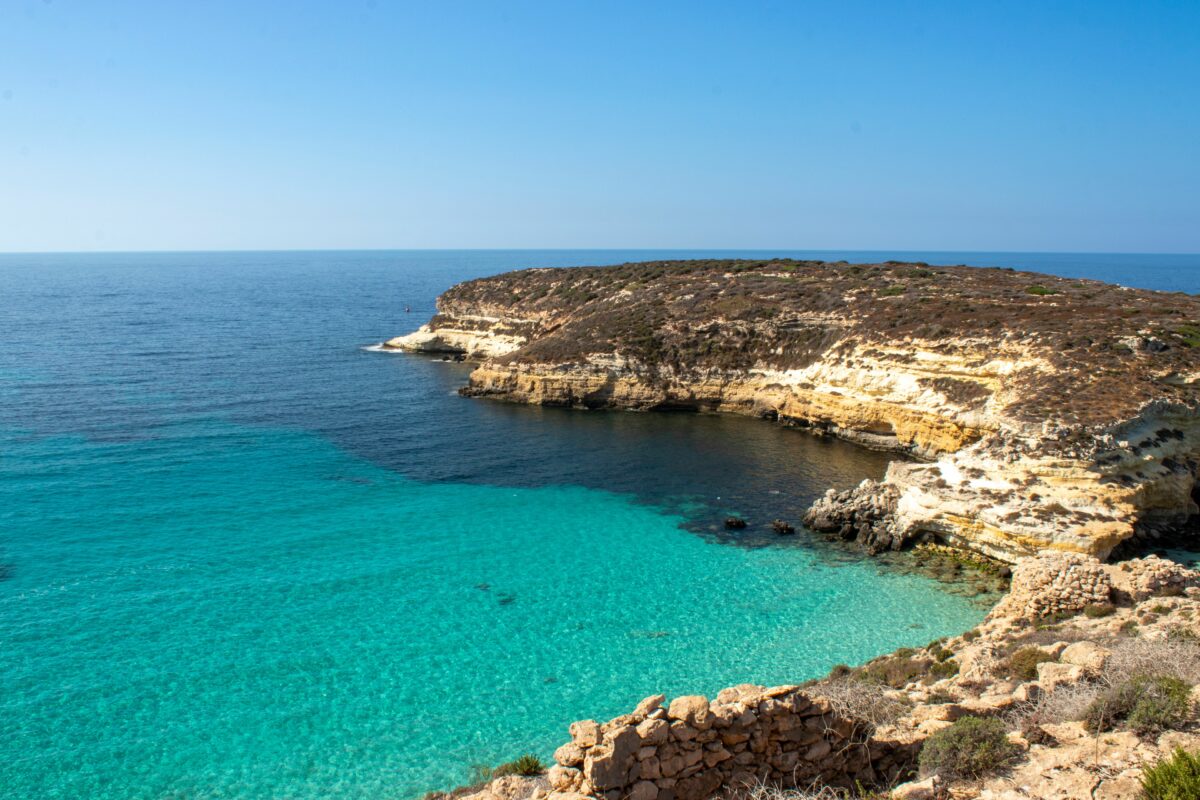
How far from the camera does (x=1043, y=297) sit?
51.9 meters

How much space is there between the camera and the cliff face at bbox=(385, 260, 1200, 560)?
29641mm

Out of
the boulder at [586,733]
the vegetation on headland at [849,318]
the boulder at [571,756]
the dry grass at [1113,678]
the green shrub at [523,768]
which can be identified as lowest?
the green shrub at [523,768]

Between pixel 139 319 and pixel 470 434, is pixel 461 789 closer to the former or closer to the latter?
pixel 470 434

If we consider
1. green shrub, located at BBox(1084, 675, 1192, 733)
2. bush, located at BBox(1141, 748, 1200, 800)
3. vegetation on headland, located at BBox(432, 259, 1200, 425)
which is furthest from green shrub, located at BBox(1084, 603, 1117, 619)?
vegetation on headland, located at BBox(432, 259, 1200, 425)

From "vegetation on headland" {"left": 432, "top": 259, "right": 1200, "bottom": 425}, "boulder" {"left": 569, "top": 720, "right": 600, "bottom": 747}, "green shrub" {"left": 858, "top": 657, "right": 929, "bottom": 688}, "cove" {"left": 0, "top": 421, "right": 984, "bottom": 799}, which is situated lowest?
"cove" {"left": 0, "top": 421, "right": 984, "bottom": 799}

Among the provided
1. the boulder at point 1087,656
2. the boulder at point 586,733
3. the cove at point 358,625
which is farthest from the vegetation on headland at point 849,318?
the boulder at point 586,733

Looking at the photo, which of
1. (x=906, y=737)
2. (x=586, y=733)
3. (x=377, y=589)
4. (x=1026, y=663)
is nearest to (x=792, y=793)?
(x=906, y=737)

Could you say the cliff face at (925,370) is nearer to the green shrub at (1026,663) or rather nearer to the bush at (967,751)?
the green shrub at (1026,663)

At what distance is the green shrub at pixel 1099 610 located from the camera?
68.0ft

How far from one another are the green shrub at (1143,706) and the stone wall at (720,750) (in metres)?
3.11

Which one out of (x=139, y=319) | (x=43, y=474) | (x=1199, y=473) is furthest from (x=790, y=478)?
(x=139, y=319)

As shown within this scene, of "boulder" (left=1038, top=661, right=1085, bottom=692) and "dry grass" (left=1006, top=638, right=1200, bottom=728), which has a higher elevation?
"dry grass" (left=1006, top=638, right=1200, bottom=728)

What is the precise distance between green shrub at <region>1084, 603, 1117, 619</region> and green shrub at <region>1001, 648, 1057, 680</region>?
4903 mm

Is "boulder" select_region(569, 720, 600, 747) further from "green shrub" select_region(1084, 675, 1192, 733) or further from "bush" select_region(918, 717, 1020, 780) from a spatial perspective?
"green shrub" select_region(1084, 675, 1192, 733)
